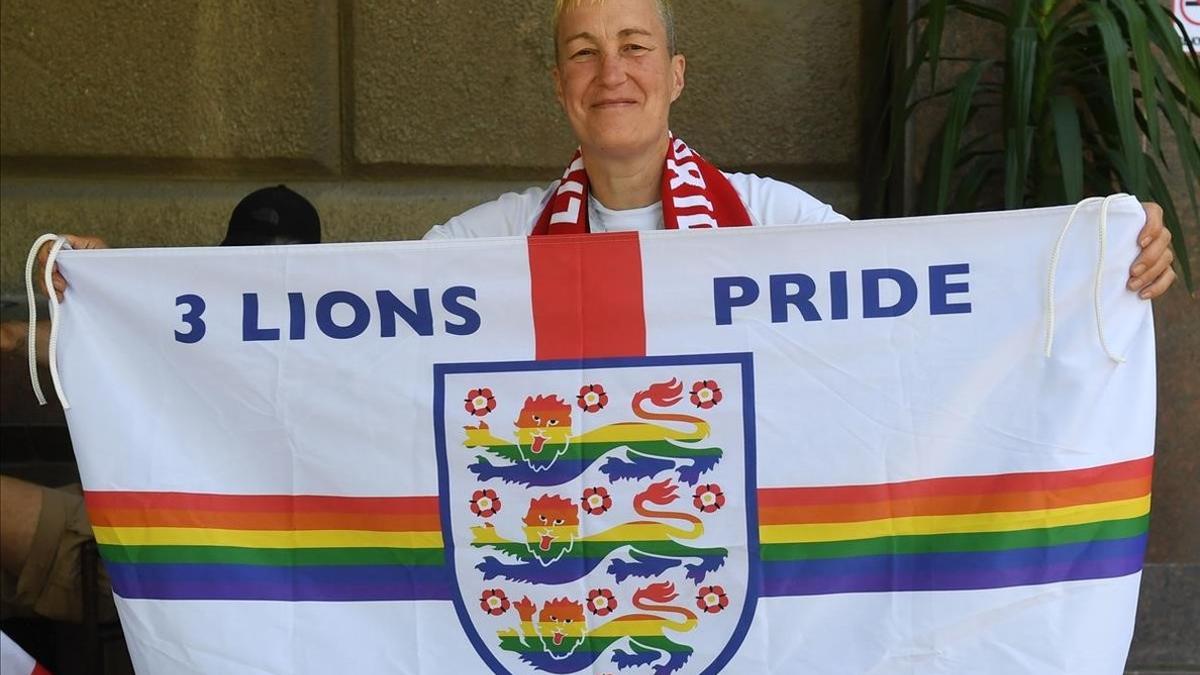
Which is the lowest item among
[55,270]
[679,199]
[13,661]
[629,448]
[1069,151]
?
[13,661]

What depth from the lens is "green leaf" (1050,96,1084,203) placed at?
10.5 feet

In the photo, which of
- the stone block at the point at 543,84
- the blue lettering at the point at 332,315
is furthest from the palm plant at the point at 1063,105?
the blue lettering at the point at 332,315

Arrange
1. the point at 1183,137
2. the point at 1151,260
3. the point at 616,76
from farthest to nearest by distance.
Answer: the point at 1183,137, the point at 616,76, the point at 1151,260

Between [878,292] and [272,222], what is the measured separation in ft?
5.34

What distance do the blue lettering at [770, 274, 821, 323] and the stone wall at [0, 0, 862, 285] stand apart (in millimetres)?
1832

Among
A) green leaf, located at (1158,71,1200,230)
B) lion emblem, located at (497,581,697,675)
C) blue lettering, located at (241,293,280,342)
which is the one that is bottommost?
lion emblem, located at (497,581,697,675)

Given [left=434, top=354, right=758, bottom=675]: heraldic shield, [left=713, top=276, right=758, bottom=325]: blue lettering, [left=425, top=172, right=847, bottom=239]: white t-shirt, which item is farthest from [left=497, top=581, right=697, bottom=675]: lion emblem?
[left=425, top=172, right=847, bottom=239]: white t-shirt

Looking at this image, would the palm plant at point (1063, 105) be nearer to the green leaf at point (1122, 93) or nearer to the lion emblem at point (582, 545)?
the green leaf at point (1122, 93)

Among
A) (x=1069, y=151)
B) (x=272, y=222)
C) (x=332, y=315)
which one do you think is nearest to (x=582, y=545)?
(x=332, y=315)

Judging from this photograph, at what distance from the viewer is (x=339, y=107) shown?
429cm

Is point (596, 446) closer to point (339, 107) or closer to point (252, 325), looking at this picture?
point (252, 325)

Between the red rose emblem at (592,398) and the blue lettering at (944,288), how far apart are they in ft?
1.81

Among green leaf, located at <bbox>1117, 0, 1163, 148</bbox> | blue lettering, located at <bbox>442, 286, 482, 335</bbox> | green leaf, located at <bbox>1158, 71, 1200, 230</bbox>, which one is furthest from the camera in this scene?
green leaf, located at <bbox>1158, 71, 1200, 230</bbox>

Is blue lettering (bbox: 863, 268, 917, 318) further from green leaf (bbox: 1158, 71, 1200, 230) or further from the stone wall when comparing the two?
the stone wall
